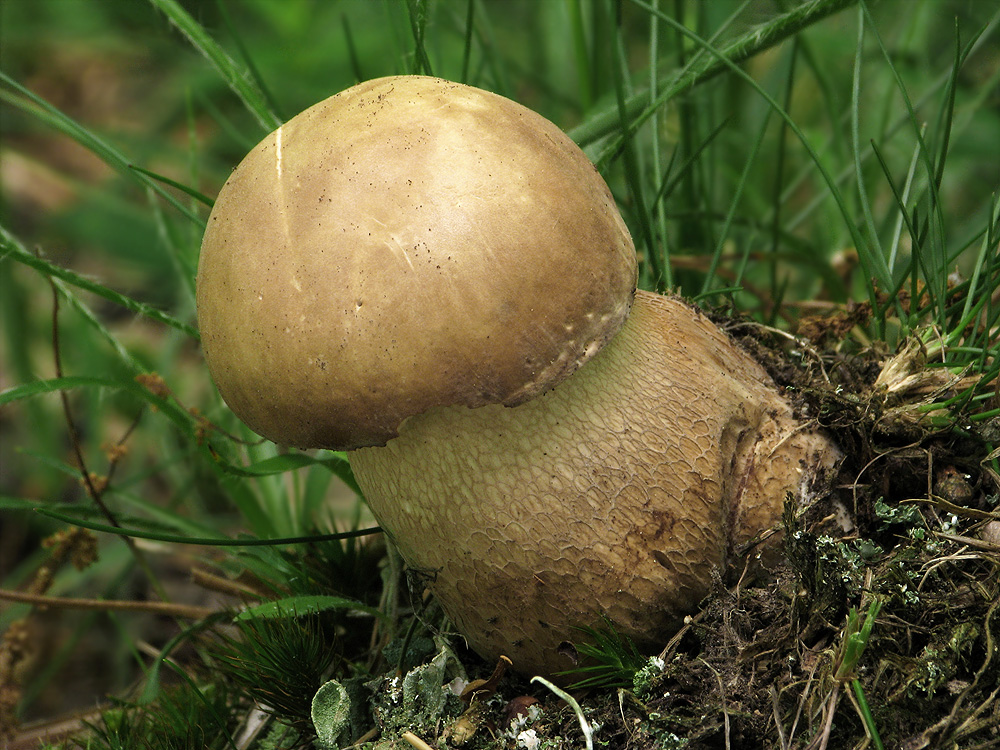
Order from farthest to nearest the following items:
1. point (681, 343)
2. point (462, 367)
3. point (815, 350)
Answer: point (815, 350) < point (681, 343) < point (462, 367)

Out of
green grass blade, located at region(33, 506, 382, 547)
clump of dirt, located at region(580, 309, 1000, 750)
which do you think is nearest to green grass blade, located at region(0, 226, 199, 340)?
green grass blade, located at region(33, 506, 382, 547)

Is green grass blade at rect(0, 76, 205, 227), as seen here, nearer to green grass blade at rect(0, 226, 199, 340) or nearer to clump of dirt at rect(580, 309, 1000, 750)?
green grass blade at rect(0, 226, 199, 340)

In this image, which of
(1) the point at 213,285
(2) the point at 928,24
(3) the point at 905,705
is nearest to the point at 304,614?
(1) the point at 213,285

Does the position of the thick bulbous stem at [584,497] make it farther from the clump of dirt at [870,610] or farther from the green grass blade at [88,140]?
the green grass blade at [88,140]

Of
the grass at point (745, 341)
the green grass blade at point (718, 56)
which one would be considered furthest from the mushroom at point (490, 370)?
the green grass blade at point (718, 56)

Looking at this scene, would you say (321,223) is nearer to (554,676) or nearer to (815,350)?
(554,676)

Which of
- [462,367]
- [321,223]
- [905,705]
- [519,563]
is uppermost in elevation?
[321,223]
